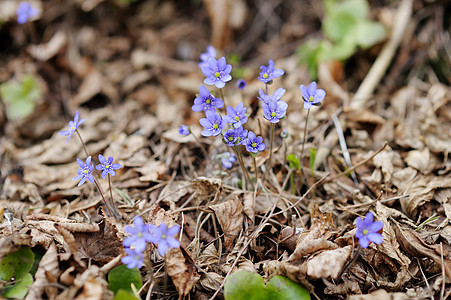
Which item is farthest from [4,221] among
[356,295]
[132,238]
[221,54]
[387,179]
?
[221,54]

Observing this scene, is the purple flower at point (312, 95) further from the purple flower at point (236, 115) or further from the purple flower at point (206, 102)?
the purple flower at point (206, 102)

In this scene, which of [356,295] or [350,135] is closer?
[356,295]

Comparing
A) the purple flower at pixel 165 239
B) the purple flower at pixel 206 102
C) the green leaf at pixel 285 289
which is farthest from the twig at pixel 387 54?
the purple flower at pixel 165 239

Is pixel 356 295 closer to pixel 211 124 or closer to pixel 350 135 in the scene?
pixel 211 124

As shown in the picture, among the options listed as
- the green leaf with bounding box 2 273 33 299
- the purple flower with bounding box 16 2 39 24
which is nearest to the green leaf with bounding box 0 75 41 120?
the purple flower with bounding box 16 2 39 24

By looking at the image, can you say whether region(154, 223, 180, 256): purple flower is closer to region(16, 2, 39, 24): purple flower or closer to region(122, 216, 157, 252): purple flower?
region(122, 216, 157, 252): purple flower
